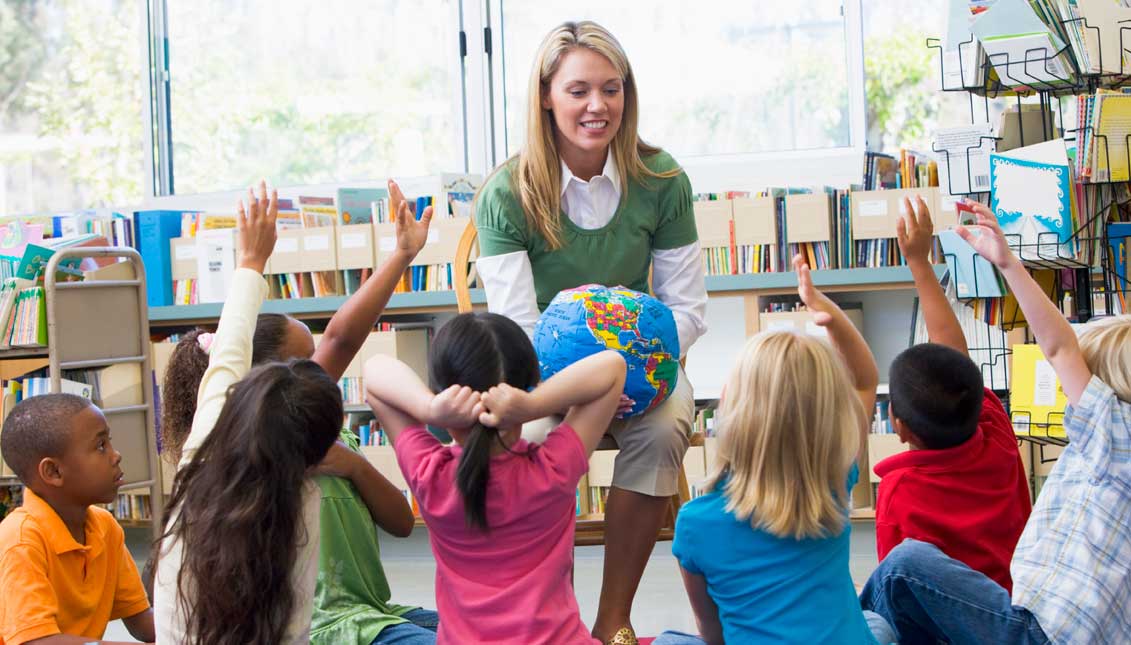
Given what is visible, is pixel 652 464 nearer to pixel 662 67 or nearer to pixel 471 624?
pixel 471 624

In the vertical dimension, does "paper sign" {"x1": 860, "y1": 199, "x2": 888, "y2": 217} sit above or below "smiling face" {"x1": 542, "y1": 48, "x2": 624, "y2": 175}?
below

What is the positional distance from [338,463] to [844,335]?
1.03 meters

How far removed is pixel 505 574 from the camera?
1.85 meters

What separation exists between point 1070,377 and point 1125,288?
2.66 ft

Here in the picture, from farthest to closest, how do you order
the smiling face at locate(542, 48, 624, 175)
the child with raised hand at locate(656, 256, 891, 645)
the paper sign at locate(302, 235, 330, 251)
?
the paper sign at locate(302, 235, 330, 251)
the smiling face at locate(542, 48, 624, 175)
the child with raised hand at locate(656, 256, 891, 645)

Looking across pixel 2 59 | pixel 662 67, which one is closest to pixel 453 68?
pixel 662 67

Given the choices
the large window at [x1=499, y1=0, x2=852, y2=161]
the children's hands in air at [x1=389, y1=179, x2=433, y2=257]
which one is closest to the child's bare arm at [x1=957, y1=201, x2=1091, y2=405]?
the children's hands in air at [x1=389, y1=179, x2=433, y2=257]

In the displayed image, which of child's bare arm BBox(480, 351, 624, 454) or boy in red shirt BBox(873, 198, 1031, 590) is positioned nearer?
child's bare arm BBox(480, 351, 624, 454)

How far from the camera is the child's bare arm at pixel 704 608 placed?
198cm

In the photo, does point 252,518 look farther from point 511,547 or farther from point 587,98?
point 587,98

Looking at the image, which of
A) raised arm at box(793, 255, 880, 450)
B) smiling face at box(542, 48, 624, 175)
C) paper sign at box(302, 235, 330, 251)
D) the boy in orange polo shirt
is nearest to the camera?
the boy in orange polo shirt

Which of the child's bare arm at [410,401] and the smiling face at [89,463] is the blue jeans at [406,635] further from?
the smiling face at [89,463]

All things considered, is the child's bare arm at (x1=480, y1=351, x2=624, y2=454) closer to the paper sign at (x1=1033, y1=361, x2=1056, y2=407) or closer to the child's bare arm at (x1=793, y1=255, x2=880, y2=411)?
the child's bare arm at (x1=793, y1=255, x2=880, y2=411)

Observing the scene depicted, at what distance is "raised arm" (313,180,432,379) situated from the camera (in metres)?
2.30
